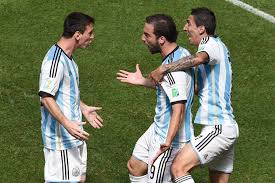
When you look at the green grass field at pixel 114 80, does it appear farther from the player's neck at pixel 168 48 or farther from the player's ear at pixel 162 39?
the player's ear at pixel 162 39

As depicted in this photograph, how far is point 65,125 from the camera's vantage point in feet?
25.3

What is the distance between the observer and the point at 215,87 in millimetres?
8414

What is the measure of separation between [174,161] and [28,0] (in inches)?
291

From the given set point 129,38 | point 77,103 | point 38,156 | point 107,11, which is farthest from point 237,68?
point 77,103

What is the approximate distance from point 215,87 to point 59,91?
71.3 inches

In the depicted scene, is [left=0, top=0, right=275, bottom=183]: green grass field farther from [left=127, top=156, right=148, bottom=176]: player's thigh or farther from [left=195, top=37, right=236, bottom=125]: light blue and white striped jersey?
[left=195, top=37, right=236, bottom=125]: light blue and white striped jersey

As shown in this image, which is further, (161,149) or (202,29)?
(202,29)

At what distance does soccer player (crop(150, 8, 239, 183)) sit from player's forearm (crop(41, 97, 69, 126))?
3.93 ft

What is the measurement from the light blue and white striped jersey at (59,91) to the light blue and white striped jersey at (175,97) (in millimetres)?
951

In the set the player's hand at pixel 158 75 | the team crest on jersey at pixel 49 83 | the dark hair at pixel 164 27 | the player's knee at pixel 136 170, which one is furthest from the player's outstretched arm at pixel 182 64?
the player's knee at pixel 136 170

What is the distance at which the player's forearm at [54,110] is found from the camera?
7711mm

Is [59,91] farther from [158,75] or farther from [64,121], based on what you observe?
[158,75]

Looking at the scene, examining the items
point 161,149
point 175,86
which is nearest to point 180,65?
point 175,86

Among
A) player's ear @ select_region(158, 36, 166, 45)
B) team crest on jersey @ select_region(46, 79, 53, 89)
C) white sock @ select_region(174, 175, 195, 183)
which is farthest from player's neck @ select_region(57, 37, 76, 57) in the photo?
white sock @ select_region(174, 175, 195, 183)
